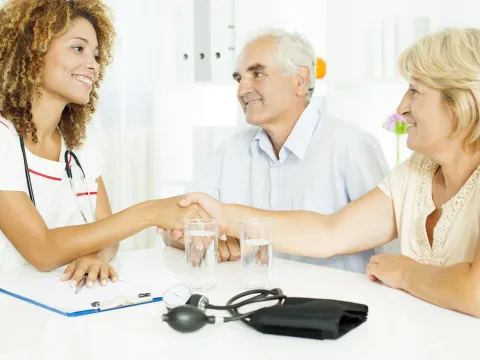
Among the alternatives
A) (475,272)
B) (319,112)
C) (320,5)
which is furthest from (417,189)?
(320,5)

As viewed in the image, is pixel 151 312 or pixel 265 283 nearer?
pixel 151 312

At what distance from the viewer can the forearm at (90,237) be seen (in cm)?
176

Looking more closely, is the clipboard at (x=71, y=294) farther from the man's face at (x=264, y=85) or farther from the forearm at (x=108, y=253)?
the man's face at (x=264, y=85)

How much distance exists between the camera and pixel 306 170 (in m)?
2.37

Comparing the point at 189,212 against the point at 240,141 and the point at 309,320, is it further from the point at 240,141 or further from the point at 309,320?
the point at 309,320

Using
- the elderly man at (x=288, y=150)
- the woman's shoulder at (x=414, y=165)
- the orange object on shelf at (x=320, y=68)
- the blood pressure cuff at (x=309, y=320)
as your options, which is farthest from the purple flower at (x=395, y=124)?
the blood pressure cuff at (x=309, y=320)

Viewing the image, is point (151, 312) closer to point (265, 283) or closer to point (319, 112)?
point (265, 283)

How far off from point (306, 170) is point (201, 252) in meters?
0.99

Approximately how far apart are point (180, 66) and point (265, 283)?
2.08 m

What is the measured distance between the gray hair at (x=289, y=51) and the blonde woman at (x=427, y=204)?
796 mm

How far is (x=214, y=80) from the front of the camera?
333cm

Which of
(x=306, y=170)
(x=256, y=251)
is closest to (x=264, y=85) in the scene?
(x=306, y=170)

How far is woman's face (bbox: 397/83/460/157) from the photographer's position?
1.62 m

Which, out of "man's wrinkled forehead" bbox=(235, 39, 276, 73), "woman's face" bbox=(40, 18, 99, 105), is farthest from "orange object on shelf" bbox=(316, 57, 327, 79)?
"woman's face" bbox=(40, 18, 99, 105)
